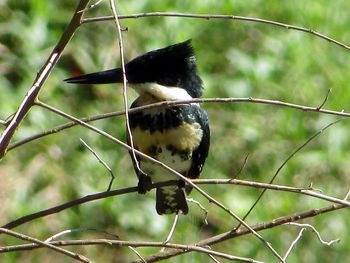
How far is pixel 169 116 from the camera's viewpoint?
3049 mm

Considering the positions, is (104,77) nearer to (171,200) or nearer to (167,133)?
(167,133)

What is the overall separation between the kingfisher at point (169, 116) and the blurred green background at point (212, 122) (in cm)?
71

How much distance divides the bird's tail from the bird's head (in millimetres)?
369

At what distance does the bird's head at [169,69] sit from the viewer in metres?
3.10

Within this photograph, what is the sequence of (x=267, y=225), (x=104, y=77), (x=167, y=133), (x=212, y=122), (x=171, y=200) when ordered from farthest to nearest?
(x=212, y=122)
(x=171, y=200)
(x=167, y=133)
(x=104, y=77)
(x=267, y=225)

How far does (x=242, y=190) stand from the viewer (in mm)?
4535

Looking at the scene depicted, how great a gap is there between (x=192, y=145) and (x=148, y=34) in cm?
155

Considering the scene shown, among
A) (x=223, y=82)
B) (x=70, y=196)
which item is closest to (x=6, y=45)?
(x=70, y=196)

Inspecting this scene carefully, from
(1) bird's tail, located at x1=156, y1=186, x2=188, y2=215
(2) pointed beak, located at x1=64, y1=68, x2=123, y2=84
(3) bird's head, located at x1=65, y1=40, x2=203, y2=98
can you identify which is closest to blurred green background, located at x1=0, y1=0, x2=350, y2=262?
(1) bird's tail, located at x1=156, y1=186, x2=188, y2=215

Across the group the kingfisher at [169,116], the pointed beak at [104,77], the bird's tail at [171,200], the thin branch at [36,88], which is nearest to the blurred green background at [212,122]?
the bird's tail at [171,200]

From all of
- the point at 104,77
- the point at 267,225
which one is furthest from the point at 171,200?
the point at 267,225

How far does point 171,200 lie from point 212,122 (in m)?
1.45

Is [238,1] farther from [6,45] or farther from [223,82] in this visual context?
[6,45]

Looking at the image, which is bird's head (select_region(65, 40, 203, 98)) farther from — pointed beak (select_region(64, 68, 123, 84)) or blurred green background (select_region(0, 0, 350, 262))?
blurred green background (select_region(0, 0, 350, 262))
